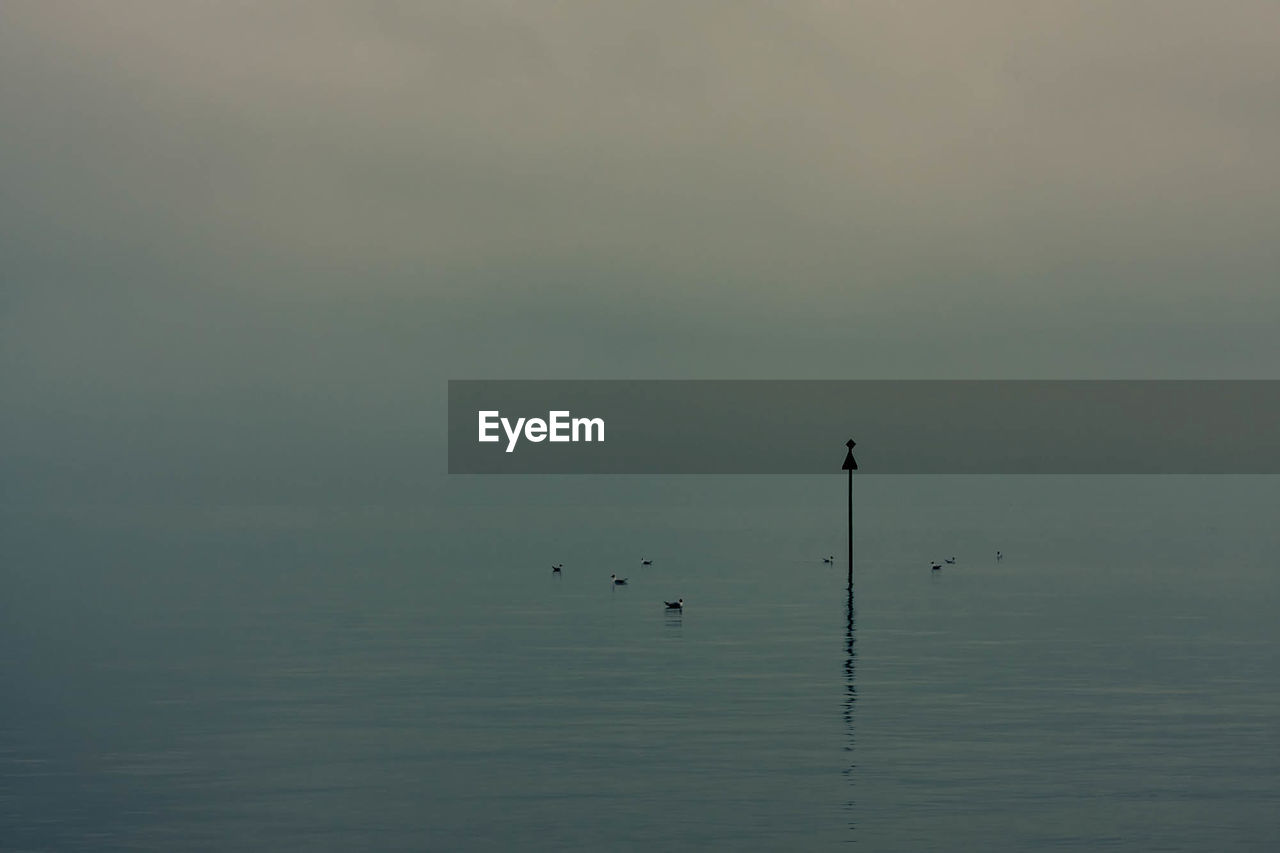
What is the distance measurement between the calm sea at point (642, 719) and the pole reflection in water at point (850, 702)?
22 cm

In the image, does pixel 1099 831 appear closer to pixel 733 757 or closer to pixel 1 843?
pixel 733 757

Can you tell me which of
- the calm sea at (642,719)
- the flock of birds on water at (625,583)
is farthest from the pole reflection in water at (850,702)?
the flock of birds on water at (625,583)

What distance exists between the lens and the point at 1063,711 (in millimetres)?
50500

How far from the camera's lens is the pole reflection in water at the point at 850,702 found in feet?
121

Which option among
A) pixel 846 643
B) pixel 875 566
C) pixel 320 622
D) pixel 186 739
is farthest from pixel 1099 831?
pixel 875 566

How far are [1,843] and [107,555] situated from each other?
410ft

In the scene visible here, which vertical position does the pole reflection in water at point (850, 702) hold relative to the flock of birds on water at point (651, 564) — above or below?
below

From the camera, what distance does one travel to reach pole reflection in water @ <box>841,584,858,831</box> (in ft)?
121

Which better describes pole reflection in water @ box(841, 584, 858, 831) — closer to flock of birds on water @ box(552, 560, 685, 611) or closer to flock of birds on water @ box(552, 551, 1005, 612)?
flock of birds on water @ box(552, 560, 685, 611)

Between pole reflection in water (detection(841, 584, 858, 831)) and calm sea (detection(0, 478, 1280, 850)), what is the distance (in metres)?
0.22

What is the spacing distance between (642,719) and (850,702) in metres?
7.13

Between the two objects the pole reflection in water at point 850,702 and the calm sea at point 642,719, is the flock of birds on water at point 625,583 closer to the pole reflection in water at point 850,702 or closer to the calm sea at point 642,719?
the calm sea at point 642,719

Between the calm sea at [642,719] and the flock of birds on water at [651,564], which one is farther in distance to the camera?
the flock of birds on water at [651,564]

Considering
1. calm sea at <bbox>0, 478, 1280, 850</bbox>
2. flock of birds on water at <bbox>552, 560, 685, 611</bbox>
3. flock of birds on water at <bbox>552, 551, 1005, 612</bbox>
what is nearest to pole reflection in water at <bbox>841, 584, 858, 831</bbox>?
calm sea at <bbox>0, 478, 1280, 850</bbox>
